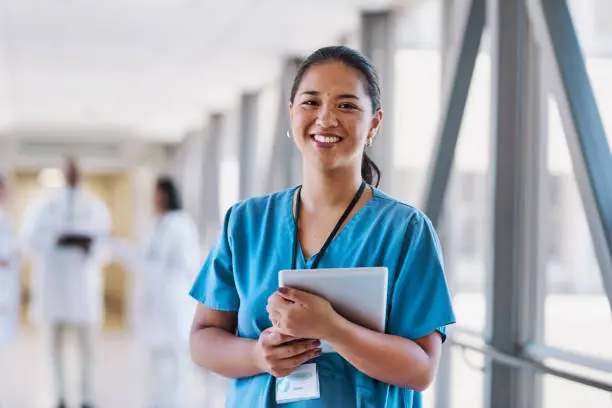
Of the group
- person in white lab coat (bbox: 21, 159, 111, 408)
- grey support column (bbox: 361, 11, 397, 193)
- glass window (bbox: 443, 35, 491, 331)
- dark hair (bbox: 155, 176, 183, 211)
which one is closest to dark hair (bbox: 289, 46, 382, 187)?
glass window (bbox: 443, 35, 491, 331)

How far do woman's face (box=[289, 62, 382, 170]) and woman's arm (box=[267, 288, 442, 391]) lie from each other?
0.25m

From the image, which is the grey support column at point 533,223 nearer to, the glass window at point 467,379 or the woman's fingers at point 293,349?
the glass window at point 467,379

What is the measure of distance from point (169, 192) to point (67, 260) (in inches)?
36.5

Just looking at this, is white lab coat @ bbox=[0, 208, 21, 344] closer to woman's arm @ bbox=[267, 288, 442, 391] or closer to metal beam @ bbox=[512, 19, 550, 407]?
metal beam @ bbox=[512, 19, 550, 407]

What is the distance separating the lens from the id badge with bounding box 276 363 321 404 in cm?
141

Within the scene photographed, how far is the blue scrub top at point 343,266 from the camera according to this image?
1.41 meters

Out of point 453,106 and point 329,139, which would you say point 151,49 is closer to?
point 453,106

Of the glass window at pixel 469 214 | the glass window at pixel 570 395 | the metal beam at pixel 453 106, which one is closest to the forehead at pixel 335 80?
the glass window at pixel 570 395

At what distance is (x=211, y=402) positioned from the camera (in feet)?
21.6

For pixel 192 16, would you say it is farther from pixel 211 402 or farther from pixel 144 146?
pixel 144 146

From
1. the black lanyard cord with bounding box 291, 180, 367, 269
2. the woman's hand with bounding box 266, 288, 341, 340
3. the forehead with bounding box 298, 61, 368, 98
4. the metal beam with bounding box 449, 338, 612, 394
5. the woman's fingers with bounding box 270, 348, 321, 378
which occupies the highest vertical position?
the forehead with bounding box 298, 61, 368, 98

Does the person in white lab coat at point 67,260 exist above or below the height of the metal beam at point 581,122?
below

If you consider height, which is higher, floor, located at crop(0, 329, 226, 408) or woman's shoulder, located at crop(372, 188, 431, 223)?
woman's shoulder, located at crop(372, 188, 431, 223)

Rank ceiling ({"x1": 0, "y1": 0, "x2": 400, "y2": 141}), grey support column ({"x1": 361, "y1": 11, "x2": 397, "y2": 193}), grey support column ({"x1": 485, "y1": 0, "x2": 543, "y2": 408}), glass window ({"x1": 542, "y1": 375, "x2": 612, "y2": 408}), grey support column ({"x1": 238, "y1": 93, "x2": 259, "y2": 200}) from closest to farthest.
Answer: glass window ({"x1": 542, "y1": 375, "x2": 612, "y2": 408}), grey support column ({"x1": 485, "y1": 0, "x2": 543, "y2": 408}), grey support column ({"x1": 361, "y1": 11, "x2": 397, "y2": 193}), ceiling ({"x1": 0, "y1": 0, "x2": 400, "y2": 141}), grey support column ({"x1": 238, "y1": 93, "x2": 259, "y2": 200})
